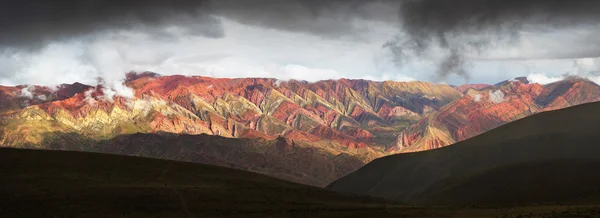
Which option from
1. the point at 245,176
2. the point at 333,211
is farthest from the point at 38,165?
the point at 333,211

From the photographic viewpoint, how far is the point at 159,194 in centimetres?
12100

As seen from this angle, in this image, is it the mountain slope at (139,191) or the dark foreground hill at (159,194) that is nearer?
the dark foreground hill at (159,194)

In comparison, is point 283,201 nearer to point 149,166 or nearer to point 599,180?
point 149,166

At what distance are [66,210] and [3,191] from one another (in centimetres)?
2269

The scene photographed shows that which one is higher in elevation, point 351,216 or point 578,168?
point 578,168

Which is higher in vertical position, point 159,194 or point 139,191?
point 139,191

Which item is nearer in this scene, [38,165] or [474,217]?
[474,217]

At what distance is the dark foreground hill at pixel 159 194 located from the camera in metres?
105

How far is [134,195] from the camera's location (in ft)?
387

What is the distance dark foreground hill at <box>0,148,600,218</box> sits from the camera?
343ft

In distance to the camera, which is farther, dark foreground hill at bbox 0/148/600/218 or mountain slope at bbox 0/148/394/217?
mountain slope at bbox 0/148/394/217

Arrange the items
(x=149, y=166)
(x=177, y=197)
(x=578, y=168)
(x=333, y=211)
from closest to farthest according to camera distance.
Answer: (x=333, y=211) → (x=177, y=197) → (x=149, y=166) → (x=578, y=168)

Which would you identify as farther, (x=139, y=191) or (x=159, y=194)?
(x=139, y=191)

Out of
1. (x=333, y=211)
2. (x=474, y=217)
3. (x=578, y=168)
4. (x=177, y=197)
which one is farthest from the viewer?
(x=578, y=168)
